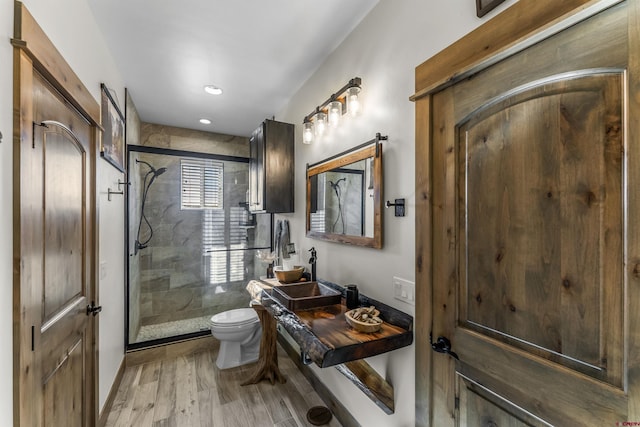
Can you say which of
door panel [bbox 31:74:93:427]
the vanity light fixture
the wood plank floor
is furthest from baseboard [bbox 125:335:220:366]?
the vanity light fixture

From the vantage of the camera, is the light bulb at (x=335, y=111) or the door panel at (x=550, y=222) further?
the light bulb at (x=335, y=111)

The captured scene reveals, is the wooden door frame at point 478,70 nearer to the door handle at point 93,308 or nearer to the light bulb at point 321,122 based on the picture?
the light bulb at point 321,122

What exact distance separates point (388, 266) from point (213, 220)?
2774 mm

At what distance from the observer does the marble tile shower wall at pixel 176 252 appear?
3.37 meters

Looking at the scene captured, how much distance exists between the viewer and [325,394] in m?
2.15

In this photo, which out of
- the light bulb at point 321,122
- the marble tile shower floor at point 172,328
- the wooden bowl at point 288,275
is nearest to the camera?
the light bulb at point 321,122

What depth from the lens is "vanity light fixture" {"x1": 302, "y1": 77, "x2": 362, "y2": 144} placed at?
5.65 feet

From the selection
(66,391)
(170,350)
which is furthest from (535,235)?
(170,350)

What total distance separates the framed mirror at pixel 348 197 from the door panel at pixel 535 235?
1.30ft

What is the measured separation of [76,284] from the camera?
1.46 metres

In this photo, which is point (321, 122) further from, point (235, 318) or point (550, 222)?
point (235, 318)

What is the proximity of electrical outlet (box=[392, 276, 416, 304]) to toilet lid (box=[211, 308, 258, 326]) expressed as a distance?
178 cm

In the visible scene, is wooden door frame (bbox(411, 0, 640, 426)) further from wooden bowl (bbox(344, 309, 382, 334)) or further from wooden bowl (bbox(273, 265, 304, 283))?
wooden bowl (bbox(273, 265, 304, 283))

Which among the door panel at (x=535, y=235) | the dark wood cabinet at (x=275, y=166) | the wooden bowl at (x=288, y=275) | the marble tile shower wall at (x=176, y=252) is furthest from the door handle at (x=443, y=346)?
the marble tile shower wall at (x=176, y=252)
